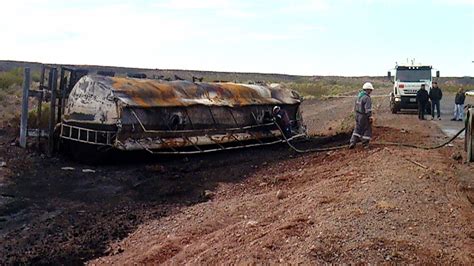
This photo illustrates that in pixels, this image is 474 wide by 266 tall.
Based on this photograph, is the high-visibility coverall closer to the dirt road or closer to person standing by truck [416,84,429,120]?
the dirt road

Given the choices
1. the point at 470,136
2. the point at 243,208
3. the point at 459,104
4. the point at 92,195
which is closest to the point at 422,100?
the point at 459,104

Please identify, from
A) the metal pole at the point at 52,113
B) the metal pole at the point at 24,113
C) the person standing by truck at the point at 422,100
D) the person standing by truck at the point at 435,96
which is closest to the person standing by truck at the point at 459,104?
the person standing by truck at the point at 435,96

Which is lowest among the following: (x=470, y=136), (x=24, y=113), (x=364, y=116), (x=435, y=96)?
(x=24, y=113)

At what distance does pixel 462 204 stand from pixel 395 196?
88 cm

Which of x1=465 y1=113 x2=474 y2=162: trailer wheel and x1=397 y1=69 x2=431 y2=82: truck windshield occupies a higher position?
x1=397 y1=69 x2=431 y2=82: truck windshield

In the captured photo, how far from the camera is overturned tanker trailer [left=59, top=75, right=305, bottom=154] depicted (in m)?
12.6

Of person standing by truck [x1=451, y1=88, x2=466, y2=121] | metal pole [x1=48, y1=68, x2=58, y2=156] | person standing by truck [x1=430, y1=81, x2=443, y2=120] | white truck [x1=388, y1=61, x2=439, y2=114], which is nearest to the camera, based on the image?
metal pole [x1=48, y1=68, x2=58, y2=156]

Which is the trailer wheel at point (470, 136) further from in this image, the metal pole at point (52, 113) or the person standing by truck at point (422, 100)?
the person standing by truck at point (422, 100)

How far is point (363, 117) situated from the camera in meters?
13.4

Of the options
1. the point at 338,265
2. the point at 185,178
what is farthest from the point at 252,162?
the point at 338,265

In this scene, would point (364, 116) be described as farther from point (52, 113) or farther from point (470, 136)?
point (52, 113)

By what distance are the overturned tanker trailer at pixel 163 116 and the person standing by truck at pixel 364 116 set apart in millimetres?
2896

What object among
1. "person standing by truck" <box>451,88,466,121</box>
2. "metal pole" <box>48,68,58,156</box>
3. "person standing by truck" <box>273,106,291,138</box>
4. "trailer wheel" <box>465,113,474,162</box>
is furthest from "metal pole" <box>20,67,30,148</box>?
"person standing by truck" <box>451,88,466,121</box>

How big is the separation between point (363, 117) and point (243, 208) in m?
5.67
